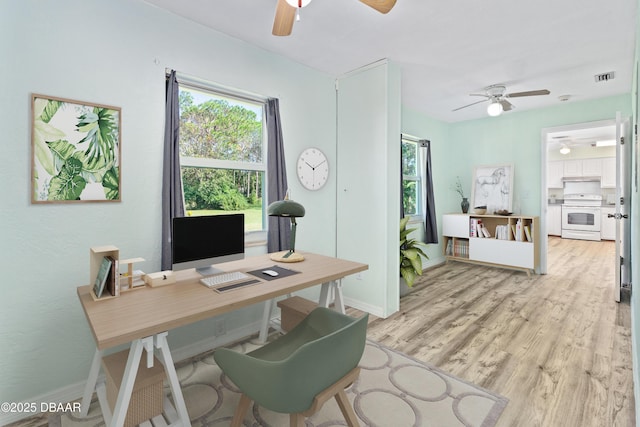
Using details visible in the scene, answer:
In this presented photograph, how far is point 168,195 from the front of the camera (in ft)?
7.37

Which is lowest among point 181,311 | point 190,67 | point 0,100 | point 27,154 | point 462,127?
point 181,311

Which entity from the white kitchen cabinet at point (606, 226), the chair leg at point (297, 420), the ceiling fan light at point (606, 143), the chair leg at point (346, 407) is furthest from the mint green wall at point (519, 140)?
the chair leg at point (297, 420)

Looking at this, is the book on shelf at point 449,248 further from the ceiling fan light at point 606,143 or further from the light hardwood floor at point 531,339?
the ceiling fan light at point 606,143

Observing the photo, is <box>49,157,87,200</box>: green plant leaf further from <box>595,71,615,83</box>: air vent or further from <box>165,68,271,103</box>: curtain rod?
<box>595,71,615,83</box>: air vent

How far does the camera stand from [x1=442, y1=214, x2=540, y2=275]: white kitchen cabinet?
473 centimetres

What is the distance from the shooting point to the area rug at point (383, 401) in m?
1.75

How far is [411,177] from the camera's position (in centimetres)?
523

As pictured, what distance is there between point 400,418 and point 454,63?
10.6ft

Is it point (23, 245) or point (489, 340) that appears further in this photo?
point (489, 340)

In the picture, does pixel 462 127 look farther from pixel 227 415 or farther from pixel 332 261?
pixel 227 415

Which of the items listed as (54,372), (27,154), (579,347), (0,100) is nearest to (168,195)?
(27,154)

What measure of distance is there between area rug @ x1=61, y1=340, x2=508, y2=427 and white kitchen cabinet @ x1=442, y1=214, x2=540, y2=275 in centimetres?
342

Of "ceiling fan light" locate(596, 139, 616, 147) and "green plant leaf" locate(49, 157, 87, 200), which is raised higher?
"ceiling fan light" locate(596, 139, 616, 147)

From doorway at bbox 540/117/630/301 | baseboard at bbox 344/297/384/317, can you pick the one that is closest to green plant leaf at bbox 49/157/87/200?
baseboard at bbox 344/297/384/317
